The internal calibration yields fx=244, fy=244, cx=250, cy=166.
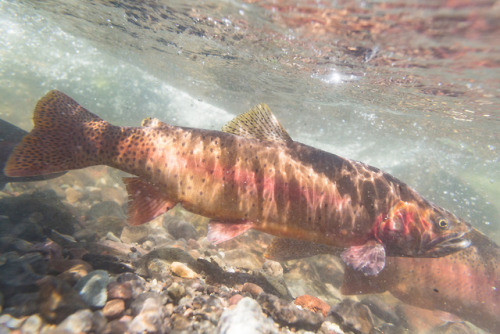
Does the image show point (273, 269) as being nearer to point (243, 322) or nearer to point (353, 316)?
point (353, 316)

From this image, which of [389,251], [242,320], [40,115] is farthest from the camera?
[389,251]

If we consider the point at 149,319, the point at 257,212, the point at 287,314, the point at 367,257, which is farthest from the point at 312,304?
the point at 149,319

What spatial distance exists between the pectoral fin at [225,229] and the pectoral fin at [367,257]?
1409 mm

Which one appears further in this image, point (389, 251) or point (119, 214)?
point (119, 214)

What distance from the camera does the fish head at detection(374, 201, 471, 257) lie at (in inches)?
145

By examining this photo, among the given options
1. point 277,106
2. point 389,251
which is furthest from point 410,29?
point 277,106

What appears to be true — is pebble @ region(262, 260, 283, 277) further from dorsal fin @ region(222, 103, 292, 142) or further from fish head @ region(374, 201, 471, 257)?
dorsal fin @ region(222, 103, 292, 142)

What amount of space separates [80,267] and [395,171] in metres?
28.6

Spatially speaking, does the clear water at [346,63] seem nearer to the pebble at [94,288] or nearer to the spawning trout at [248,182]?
the spawning trout at [248,182]

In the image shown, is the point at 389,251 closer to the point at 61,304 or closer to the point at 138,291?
the point at 138,291

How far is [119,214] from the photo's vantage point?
7172 mm

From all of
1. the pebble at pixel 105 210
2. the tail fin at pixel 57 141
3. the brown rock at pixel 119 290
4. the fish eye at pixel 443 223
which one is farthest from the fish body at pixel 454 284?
the pebble at pixel 105 210

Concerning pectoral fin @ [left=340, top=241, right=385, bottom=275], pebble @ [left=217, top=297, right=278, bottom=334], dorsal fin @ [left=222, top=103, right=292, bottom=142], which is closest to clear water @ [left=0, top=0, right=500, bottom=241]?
dorsal fin @ [left=222, top=103, right=292, bottom=142]

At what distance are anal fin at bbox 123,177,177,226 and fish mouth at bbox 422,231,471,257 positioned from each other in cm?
394
